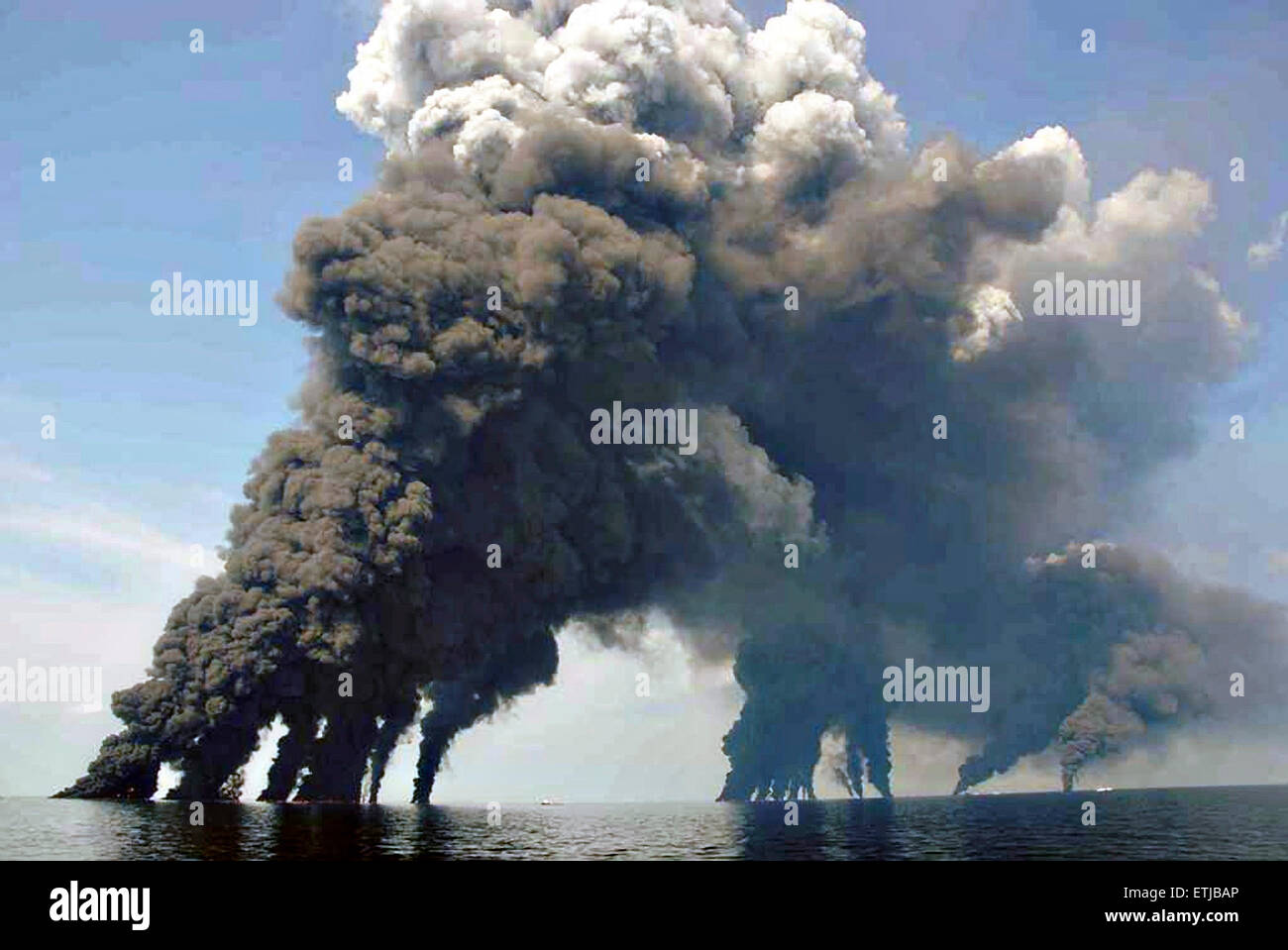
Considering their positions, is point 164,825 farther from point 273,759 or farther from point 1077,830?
point 1077,830

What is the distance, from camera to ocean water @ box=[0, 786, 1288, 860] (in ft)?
245

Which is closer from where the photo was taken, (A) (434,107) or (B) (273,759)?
(B) (273,759)

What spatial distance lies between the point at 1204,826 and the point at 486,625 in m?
67.3

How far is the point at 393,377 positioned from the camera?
114 meters

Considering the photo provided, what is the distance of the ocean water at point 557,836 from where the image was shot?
245 ft

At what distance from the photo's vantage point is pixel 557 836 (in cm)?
Answer: 10181
